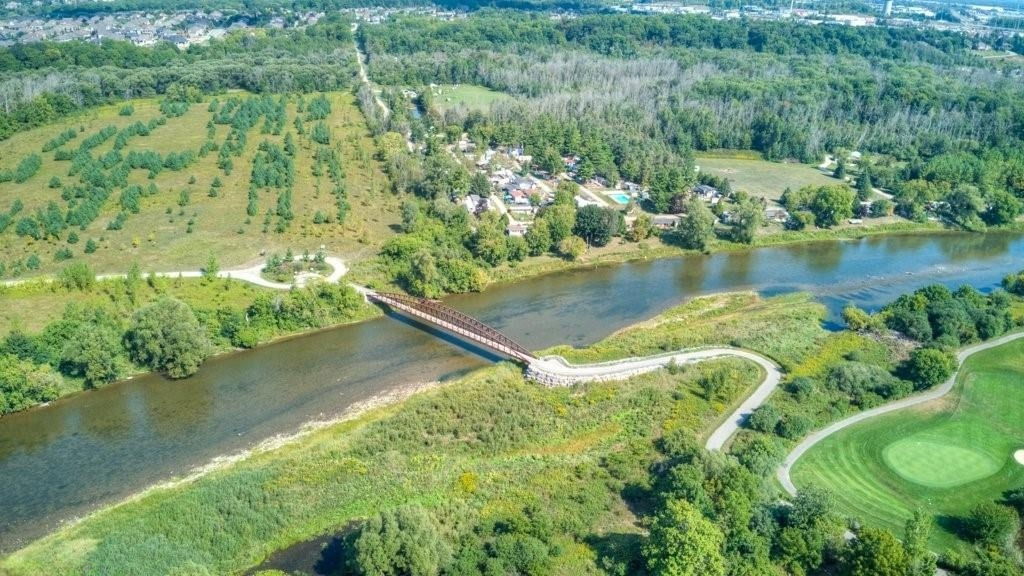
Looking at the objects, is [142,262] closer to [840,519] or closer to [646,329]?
[646,329]

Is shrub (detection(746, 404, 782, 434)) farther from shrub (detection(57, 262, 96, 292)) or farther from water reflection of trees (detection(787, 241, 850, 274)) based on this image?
shrub (detection(57, 262, 96, 292))

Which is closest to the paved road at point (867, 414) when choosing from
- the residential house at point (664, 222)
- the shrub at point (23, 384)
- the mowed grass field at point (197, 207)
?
the residential house at point (664, 222)

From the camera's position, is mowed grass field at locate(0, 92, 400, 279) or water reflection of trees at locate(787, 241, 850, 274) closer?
mowed grass field at locate(0, 92, 400, 279)

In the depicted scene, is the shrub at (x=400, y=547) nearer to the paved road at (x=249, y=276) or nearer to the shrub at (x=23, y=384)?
the shrub at (x=23, y=384)

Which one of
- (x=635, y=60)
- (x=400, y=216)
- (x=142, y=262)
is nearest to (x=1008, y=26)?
(x=635, y=60)

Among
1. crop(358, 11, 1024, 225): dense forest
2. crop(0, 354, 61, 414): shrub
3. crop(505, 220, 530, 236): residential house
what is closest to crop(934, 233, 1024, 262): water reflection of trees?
crop(358, 11, 1024, 225): dense forest

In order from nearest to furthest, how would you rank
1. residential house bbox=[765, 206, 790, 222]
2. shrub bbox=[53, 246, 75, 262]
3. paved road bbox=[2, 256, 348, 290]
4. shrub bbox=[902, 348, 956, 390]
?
shrub bbox=[902, 348, 956, 390]
paved road bbox=[2, 256, 348, 290]
shrub bbox=[53, 246, 75, 262]
residential house bbox=[765, 206, 790, 222]

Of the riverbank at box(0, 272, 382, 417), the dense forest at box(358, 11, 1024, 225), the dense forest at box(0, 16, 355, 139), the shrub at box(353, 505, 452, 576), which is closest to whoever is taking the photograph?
the shrub at box(353, 505, 452, 576)
